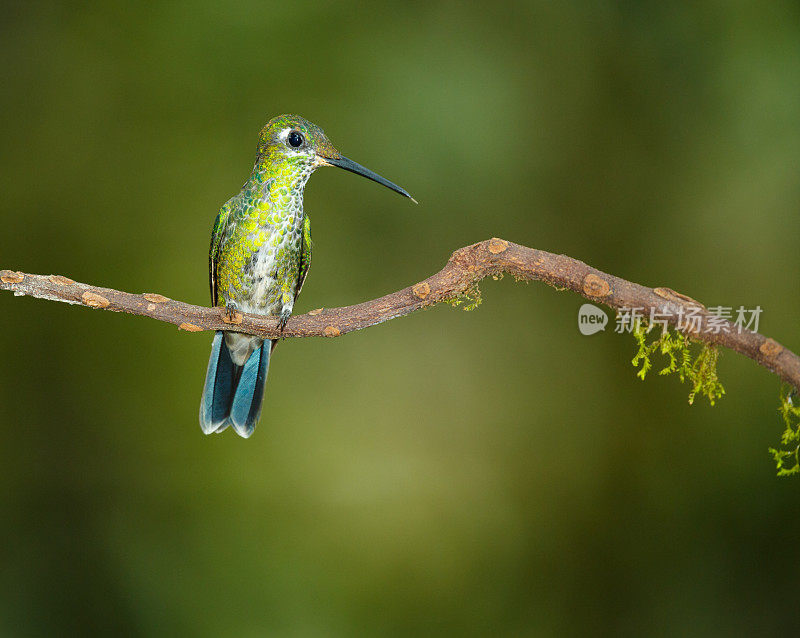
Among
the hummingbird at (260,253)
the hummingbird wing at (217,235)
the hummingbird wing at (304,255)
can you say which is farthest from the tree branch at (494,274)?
the hummingbird wing at (304,255)

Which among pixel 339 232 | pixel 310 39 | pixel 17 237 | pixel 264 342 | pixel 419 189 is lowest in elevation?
pixel 264 342

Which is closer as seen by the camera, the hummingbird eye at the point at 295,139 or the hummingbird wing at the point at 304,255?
the hummingbird eye at the point at 295,139

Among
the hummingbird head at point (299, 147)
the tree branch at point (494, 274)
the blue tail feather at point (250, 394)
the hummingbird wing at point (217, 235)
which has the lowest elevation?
the blue tail feather at point (250, 394)

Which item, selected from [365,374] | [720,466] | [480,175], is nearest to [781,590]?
[720,466]

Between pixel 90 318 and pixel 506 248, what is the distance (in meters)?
3.10

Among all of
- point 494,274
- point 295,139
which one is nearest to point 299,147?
point 295,139

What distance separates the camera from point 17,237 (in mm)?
4258

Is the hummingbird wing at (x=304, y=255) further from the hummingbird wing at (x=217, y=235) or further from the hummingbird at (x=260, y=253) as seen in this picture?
the hummingbird wing at (x=217, y=235)

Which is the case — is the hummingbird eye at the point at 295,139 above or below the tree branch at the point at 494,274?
above

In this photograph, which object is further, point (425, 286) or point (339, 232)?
point (339, 232)

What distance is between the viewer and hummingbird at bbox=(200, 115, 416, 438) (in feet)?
7.63

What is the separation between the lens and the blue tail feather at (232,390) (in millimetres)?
2584

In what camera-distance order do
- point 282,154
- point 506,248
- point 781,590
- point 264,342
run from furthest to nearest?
point 781,590, point 264,342, point 282,154, point 506,248

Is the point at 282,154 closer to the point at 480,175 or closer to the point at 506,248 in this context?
the point at 506,248
